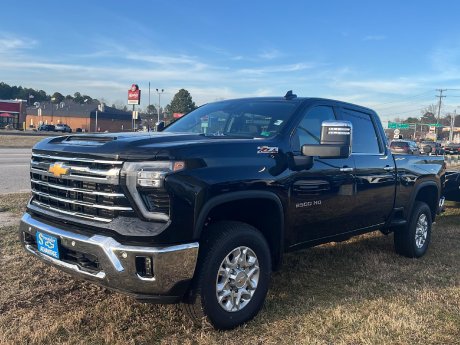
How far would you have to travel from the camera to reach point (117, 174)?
3.23 meters

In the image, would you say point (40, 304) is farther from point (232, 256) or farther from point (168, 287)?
point (232, 256)

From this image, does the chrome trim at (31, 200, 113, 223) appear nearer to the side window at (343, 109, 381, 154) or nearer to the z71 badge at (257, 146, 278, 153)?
the z71 badge at (257, 146, 278, 153)

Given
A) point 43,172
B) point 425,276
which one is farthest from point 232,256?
point 425,276

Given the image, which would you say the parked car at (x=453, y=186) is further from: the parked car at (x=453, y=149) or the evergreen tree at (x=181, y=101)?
the evergreen tree at (x=181, y=101)

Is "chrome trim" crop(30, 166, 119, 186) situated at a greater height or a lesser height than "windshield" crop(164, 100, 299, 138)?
lesser

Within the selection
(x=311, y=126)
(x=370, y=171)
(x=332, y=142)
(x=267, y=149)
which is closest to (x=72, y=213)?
(x=267, y=149)

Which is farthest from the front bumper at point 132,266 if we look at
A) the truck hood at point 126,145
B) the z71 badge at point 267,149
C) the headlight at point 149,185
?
the z71 badge at point 267,149

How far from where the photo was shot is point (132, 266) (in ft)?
10.4

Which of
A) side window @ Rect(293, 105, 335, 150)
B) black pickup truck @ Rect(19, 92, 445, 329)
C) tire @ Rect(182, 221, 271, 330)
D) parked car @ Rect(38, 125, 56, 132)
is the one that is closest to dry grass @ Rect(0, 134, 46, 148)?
black pickup truck @ Rect(19, 92, 445, 329)

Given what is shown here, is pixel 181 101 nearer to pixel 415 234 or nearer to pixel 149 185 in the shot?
pixel 415 234

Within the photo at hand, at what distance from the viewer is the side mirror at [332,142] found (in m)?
3.95

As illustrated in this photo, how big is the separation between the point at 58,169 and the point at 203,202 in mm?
1204

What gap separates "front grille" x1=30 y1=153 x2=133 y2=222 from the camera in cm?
326

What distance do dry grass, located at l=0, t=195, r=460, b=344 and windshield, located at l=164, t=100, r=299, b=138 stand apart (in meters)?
1.65
